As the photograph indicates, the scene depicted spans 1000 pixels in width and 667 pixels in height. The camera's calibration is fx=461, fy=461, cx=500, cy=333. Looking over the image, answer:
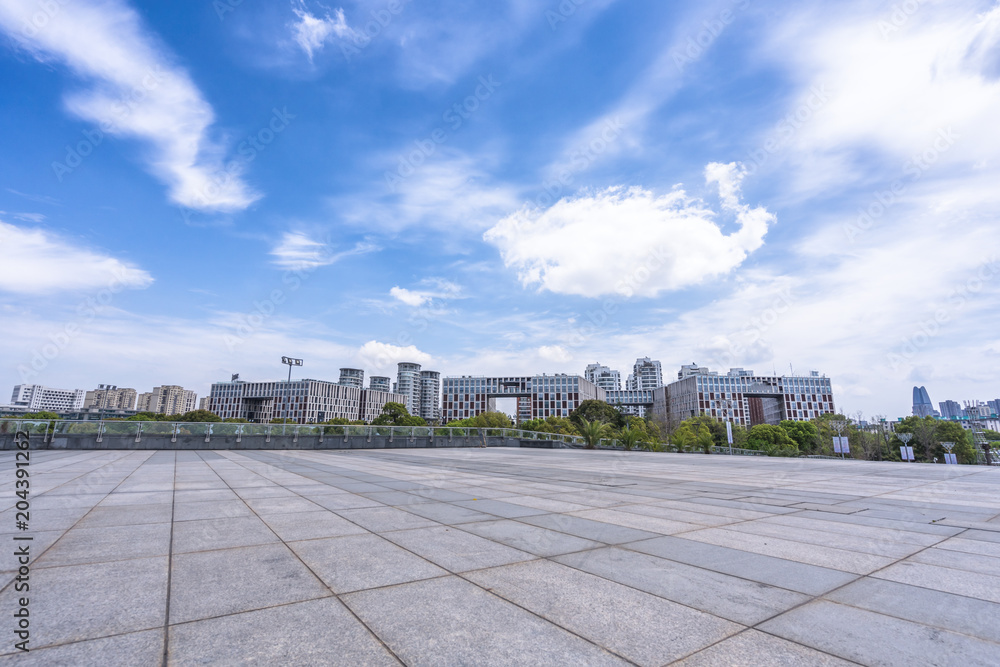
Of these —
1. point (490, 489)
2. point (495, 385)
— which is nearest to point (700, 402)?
point (495, 385)

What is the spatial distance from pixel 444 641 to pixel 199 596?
190cm

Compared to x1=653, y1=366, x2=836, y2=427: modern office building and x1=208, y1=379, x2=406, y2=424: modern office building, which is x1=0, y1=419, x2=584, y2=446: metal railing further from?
x1=208, y1=379, x2=406, y2=424: modern office building

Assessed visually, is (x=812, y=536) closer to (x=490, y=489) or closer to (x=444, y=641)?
(x=444, y=641)

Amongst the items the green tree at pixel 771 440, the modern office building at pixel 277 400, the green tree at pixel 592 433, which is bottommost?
the green tree at pixel 771 440

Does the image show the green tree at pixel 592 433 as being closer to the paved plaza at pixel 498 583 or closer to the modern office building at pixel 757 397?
the paved plaza at pixel 498 583

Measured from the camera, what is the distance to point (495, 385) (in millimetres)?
171750

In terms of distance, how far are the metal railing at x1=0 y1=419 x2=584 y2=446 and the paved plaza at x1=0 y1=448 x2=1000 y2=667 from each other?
723 inches

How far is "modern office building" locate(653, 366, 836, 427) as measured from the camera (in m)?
151

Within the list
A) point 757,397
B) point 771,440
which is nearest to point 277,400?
point 771,440

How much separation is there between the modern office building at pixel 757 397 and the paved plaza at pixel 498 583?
156 m

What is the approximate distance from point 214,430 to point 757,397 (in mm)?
168415

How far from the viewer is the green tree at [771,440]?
213 feet

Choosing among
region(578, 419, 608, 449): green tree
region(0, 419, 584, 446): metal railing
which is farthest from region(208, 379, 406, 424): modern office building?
region(578, 419, 608, 449): green tree

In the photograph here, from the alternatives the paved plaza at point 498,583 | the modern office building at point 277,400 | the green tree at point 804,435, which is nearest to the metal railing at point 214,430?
the paved plaza at point 498,583
